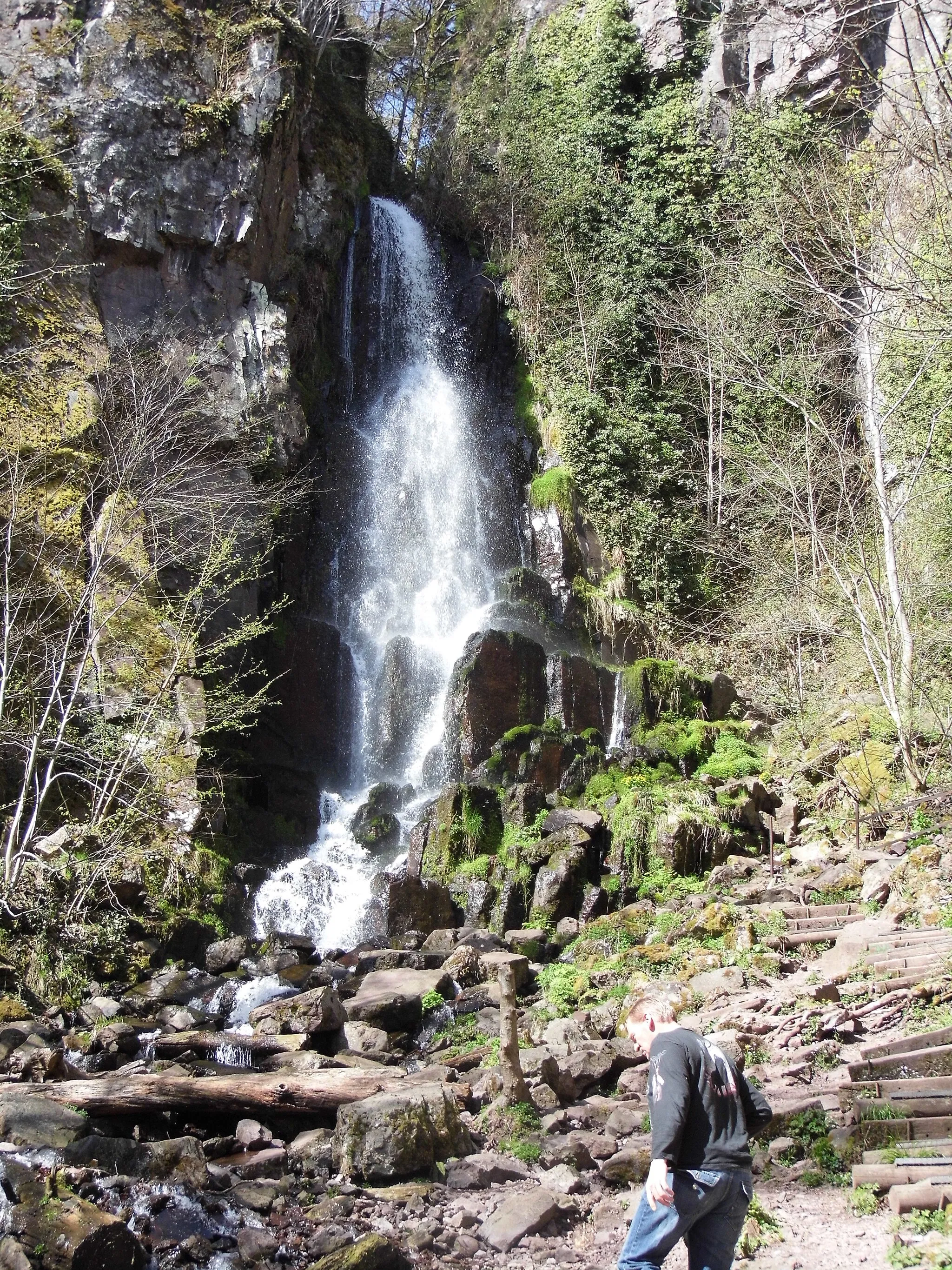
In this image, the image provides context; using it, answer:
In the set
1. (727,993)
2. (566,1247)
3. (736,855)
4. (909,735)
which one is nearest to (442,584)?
(736,855)

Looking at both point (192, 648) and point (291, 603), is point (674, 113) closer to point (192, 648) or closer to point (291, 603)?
point (291, 603)

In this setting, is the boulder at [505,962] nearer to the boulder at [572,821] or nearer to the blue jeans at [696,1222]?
the boulder at [572,821]

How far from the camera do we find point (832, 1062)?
21.2 feet

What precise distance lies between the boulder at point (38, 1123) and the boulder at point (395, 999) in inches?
134

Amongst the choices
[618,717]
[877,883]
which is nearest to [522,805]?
[618,717]

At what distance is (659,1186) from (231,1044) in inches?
232

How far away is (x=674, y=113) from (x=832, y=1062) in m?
22.5

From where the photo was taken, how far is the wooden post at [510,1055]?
659 cm

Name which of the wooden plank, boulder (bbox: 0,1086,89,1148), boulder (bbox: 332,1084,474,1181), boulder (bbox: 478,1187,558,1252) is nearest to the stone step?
boulder (bbox: 332,1084,474,1181)

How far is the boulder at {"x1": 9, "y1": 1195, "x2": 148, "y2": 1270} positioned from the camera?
14.5ft

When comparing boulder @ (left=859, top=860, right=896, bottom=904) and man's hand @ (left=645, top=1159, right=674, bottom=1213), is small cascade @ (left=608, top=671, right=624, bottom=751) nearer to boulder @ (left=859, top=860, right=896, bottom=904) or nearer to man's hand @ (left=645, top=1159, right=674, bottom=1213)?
boulder @ (left=859, top=860, right=896, bottom=904)

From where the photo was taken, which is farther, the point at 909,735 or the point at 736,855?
the point at 736,855

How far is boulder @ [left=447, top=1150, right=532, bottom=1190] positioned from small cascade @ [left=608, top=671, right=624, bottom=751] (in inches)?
452

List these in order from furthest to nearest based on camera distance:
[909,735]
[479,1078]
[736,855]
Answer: [736,855] → [909,735] → [479,1078]
